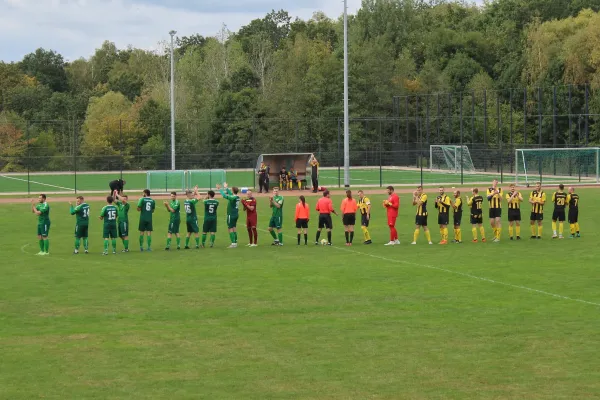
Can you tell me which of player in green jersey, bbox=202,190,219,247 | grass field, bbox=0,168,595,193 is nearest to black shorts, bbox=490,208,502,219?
player in green jersey, bbox=202,190,219,247

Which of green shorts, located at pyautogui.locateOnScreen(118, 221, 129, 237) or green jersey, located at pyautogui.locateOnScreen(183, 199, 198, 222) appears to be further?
green jersey, located at pyautogui.locateOnScreen(183, 199, 198, 222)

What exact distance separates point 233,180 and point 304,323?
50.4 m

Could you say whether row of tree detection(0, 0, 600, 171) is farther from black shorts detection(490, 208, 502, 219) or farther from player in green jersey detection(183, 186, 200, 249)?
black shorts detection(490, 208, 502, 219)

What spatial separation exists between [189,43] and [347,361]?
138 metres

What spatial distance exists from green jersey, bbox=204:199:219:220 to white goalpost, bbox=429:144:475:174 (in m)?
45.0

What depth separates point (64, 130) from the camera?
8444cm

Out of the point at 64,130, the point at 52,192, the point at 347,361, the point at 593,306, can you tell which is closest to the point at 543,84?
the point at 64,130

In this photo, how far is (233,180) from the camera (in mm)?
67938

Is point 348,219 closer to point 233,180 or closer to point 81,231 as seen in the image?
point 81,231

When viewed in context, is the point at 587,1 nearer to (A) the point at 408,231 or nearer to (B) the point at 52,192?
(B) the point at 52,192

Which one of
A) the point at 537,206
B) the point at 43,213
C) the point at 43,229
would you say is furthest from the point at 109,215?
the point at 537,206

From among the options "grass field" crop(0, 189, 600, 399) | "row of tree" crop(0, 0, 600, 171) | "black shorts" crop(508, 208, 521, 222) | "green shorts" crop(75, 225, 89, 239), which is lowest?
"grass field" crop(0, 189, 600, 399)

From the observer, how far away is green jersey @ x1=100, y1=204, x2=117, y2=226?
28109 millimetres

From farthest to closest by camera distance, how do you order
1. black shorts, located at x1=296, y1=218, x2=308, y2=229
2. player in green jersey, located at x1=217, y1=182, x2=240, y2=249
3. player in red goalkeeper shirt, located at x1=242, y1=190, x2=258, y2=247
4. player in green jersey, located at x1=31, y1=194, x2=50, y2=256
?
black shorts, located at x1=296, y1=218, x2=308, y2=229 < player in red goalkeeper shirt, located at x1=242, y1=190, x2=258, y2=247 < player in green jersey, located at x1=217, y1=182, x2=240, y2=249 < player in green jersey, located at x1=31, y1=194, x2=50, y2=256
